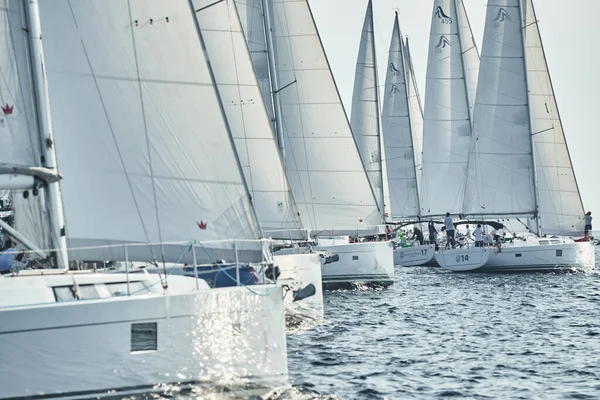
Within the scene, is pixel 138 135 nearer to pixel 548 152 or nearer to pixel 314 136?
pixel 314 136

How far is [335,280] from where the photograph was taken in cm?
3881

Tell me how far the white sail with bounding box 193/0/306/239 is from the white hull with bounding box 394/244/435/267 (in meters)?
32.8

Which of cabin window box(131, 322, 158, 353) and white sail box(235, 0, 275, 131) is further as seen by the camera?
white sail box(235, 0, 275, 131)

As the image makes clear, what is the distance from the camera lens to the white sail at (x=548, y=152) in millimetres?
49531

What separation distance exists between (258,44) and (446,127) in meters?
29.1

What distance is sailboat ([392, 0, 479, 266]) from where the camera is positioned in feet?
215

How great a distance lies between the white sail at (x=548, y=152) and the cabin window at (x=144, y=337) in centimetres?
3724

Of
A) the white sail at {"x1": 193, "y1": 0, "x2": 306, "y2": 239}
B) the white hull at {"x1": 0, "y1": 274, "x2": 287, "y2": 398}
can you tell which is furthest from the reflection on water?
the white sail at {"x1": 193, "y1": 0, "x2": 306, "y2": 239}

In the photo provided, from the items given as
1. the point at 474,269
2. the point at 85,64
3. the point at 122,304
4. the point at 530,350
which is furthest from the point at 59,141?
the point at 474,269

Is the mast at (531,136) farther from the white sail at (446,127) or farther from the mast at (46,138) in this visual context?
the mast at (46,138)

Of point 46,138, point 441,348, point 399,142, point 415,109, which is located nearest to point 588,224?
point 399,142

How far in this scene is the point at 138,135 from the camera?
58.4 feet

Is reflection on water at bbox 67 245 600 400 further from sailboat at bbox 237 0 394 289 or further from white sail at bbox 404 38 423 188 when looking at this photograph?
white sail at bbox 404 38 423 188

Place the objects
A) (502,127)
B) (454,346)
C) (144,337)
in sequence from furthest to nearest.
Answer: (502,127), (454,346), (144,337)
